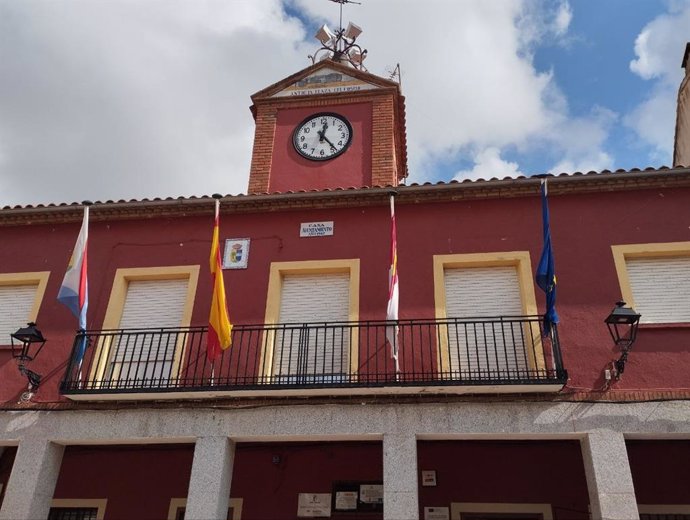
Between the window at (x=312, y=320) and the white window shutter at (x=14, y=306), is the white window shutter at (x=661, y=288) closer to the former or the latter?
the window at (x=312, y=320)

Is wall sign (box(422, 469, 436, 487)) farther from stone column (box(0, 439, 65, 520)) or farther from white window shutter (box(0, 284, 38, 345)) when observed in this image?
white window shutter (box(0, 284, 38, 345))

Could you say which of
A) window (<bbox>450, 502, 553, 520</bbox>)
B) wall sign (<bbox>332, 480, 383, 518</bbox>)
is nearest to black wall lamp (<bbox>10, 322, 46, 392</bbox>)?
wall sign (<bbox>332, 480, 383, 518</bbox>)

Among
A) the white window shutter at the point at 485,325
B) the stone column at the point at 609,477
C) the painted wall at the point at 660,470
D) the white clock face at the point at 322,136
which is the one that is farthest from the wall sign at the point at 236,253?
the painted wall at the point at 660,470

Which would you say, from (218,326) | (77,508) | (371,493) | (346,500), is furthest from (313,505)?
(77,508)

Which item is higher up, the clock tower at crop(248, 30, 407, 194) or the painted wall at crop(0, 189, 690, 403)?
the clock tower at crop(248, 30, 407, 194)

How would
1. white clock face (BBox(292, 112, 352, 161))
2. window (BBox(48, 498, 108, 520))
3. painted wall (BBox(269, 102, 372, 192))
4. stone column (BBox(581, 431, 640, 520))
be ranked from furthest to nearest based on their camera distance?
1. white clock face (BBox(292, 112, 352, 161))
2. painted wall (BBox(269, 102, 372, 192))
3. window (BBox(48, 498, 108, 520))
4. stone column (BBox(581, 431, 640, 520))

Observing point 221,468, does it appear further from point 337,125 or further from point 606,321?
point 337,125

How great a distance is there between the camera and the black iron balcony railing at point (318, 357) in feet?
25.5

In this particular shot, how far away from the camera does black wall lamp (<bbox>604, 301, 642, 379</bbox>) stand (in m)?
7.30

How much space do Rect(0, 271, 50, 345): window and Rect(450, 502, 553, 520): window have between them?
6.93 metres

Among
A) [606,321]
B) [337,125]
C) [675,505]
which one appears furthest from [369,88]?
[675,505]

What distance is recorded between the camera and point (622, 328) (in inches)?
307

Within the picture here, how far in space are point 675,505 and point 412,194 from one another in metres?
5.53

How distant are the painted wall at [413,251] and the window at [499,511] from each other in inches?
74.1
